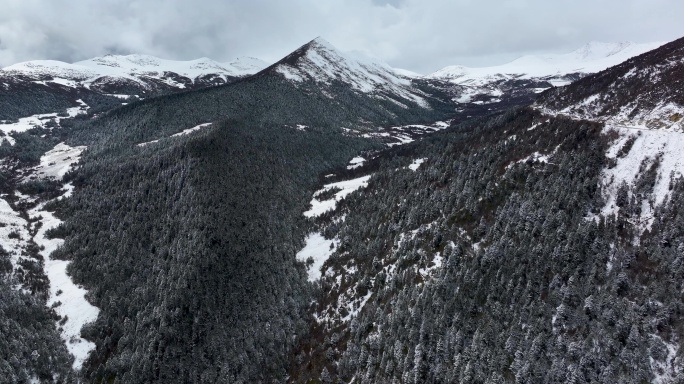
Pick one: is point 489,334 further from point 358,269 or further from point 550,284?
point 358,269

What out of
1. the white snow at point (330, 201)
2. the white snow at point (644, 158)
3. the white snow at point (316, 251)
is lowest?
the white snow at point (316, 251)

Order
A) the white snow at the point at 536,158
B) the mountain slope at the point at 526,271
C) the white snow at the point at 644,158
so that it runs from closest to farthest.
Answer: the mountain slope at the point at 526,271
the white snow at the point at 644,158
the white snow at the point at 536,158

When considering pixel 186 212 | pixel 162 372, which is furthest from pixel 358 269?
pixel 186 212

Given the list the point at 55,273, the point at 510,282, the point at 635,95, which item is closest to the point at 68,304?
the point at 55,273

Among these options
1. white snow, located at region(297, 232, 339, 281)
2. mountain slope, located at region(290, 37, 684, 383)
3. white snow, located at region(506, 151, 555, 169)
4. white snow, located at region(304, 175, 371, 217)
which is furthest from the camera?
white snow, located at region(304, 175, 371, 217)

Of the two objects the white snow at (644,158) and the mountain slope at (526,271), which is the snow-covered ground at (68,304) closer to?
the mountain slope at (526,271)

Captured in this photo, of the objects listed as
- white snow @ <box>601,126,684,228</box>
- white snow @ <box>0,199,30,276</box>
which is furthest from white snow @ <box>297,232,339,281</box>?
white snow @ <box>0,199,30,276</box>

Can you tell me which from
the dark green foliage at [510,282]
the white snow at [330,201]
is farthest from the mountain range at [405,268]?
the white snow at [330,201]

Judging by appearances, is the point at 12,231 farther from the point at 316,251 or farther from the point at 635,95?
the point at 635,95

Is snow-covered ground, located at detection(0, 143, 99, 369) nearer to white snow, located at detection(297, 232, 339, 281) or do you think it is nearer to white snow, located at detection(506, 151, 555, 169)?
white snow, located at detection(297, 232, 339, 281)
